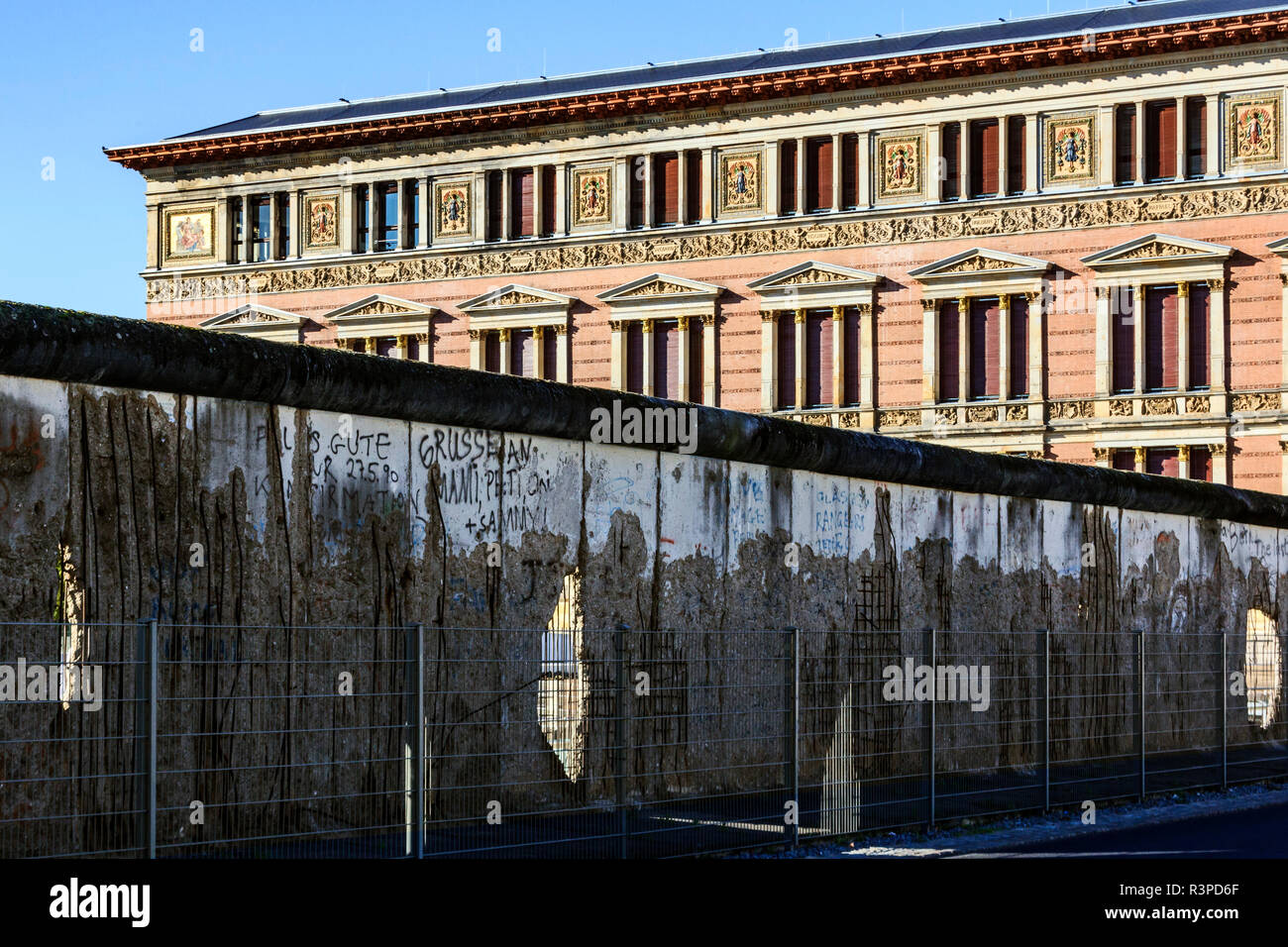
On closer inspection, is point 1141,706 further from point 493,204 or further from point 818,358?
point 493,204

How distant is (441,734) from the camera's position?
402 inches

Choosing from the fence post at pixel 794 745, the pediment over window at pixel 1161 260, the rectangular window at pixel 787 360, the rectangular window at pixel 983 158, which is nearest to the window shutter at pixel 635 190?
the rectangular window at pixel 787 360

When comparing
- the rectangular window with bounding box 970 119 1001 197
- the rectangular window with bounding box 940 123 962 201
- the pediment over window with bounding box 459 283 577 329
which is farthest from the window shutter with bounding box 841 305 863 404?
the pediment over window with bounding box 459 283 577 329

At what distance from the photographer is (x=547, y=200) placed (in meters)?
49.3

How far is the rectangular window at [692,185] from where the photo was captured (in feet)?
156

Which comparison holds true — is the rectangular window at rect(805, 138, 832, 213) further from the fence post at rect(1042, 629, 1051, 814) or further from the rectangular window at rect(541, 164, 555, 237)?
the fence post at rect(1042, 629, 1051, 814)

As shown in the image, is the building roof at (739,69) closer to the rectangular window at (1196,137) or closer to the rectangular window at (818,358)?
the rectangular window at (1196,137)

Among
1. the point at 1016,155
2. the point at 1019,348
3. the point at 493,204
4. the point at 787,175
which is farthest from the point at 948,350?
the point at 493,204

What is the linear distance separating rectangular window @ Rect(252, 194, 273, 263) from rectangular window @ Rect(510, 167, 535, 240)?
7780 mm

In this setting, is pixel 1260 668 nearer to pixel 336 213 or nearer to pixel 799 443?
pixel 799 443

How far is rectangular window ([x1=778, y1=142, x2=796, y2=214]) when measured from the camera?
4662cm

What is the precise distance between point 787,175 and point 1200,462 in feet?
41.0

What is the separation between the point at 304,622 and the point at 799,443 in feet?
16.3
